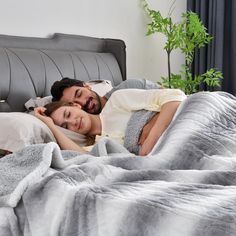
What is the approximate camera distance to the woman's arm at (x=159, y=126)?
5.65 feet

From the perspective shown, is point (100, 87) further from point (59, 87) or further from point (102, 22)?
point (102, 22)

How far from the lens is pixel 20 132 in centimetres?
172

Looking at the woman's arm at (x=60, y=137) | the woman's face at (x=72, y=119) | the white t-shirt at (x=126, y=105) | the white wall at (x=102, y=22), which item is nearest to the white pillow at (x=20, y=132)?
the woman's arm at (x=60, y=137)

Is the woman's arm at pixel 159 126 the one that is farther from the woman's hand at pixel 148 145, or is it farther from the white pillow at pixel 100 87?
the white pillow at pixel 100 87

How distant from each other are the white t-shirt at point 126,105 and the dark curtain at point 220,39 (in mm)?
1896

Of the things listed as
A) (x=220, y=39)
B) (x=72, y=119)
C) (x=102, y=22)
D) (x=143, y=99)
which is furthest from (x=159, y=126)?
(x=220, y=39)

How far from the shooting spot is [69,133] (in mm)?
1921

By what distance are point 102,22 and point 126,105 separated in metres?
1.43

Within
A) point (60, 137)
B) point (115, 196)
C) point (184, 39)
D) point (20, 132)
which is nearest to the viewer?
point (115, 196)

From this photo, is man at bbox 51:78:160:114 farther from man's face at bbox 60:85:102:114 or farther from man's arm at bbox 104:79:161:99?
man's arm at bbox 104:79:161:99

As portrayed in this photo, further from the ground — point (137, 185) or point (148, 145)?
point (137, 185)

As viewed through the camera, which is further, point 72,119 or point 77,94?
point 77,94

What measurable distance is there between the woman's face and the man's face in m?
0.15

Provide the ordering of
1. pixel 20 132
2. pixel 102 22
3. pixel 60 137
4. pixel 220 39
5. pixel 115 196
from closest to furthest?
pixel 115 196 → pixel 20 132 → pixel 60 137 → pixel 102 22 → pixel 220 39
